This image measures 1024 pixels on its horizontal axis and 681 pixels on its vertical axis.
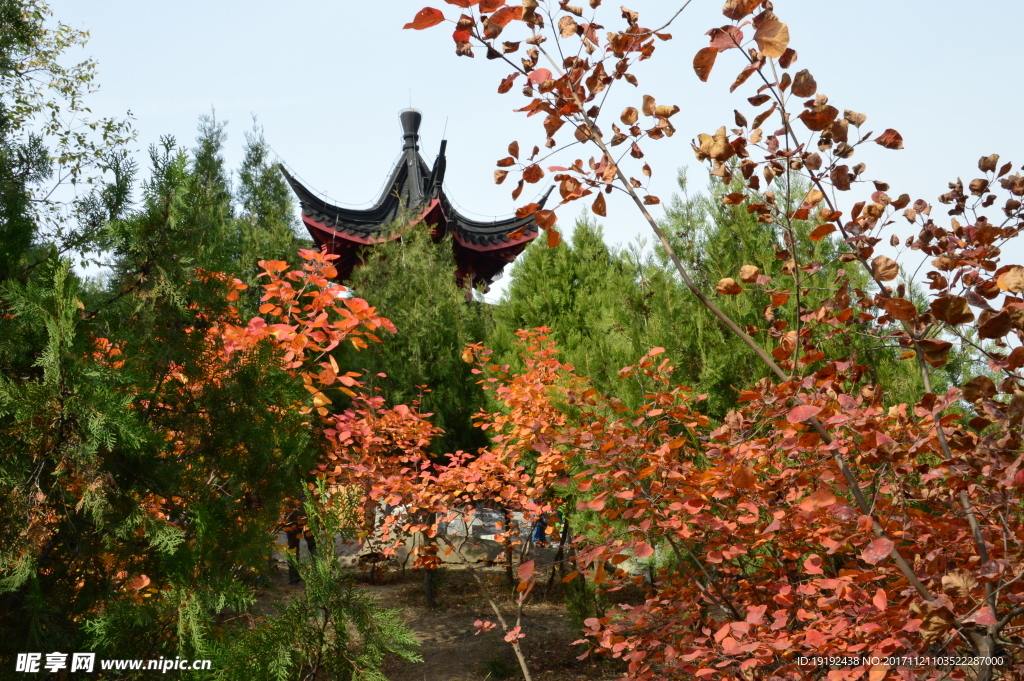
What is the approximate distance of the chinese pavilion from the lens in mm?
11367

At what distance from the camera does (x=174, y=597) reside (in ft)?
7.20

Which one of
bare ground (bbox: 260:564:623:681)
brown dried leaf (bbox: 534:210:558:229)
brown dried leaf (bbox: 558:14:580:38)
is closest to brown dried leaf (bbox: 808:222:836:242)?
brown dried leaf (bbox: 534:210:558:229)

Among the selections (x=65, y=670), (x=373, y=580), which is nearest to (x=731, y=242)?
(x=65, y=670)

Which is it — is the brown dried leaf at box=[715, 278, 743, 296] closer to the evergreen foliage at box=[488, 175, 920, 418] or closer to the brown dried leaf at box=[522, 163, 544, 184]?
the brown dried leaf at box=[522, 163, 544, 184]

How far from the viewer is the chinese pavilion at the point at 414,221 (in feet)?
37.3

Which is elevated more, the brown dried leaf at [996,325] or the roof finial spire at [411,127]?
the roof finial spire at [411,127]

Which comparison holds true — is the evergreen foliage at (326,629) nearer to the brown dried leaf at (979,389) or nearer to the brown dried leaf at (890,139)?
the brown dried leaf at (979,389)

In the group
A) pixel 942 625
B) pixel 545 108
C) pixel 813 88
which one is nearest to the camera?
pixel 942 625

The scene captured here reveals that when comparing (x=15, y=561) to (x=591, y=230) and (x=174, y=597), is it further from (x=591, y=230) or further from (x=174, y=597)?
(x=591, y=230)

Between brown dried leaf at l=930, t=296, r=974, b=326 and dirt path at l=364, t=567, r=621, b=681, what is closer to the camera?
brown dried leaf at l=930, t=296, r=974, b=326

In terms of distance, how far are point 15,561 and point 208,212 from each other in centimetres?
146

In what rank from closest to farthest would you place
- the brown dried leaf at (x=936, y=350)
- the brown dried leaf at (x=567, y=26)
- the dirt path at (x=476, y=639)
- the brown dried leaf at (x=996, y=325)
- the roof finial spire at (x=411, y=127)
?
1. the brown dried leaf at (x=996, y=325)
2. the brown dried leaf at (x=936, y=350)
3. the brown dried leaf at (x=567, y=26)
4. the dirt path at (x=476, y=639)
5. the roof finial spire at (x=411, y=127)

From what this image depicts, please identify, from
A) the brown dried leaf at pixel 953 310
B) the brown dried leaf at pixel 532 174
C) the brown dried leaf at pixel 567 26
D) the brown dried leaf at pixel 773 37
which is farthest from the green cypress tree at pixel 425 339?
the brown dried leaf at pixel 953 310

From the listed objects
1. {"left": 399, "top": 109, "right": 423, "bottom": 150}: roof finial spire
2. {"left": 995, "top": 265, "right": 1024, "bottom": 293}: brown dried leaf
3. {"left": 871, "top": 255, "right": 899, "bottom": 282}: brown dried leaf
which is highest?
{"left": 399, "top": 109, "right": 423, "bottom": 150}: roof finial spire
